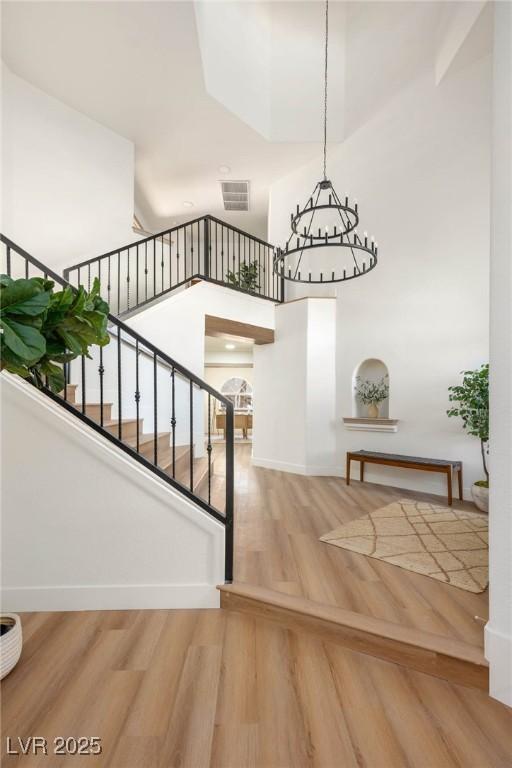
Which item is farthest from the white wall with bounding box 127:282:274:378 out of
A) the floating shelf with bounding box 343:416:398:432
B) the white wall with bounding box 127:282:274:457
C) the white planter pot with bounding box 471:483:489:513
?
the white planter pot with bounding box 471:483:489:513

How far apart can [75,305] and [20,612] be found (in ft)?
6.34

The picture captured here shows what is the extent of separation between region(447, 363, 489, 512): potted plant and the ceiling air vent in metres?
5.33

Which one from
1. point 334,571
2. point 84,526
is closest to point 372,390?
point 334,571

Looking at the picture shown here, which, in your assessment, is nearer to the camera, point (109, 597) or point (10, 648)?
point (10, 648)

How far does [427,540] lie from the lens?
300 centimetres

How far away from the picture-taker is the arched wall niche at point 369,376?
514 centimetres

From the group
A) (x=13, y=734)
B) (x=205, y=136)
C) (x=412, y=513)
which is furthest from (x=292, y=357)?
(x=13, y=734)

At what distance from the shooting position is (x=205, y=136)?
5344mm

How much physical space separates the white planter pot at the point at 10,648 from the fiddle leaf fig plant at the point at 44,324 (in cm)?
117

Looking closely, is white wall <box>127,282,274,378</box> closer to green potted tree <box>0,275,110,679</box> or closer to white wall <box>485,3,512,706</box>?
green potted tree <box>0,275,110,679</box>

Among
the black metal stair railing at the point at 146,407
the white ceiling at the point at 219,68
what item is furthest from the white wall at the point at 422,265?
the black metal stair railing at the point at 146,407

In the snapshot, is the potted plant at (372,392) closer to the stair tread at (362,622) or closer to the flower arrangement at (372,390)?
the flower arrangement at (372,390)

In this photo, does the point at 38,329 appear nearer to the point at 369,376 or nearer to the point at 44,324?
the point at 44,324

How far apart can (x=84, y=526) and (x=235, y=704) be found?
1273 millimetres
